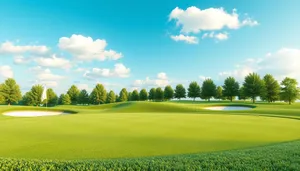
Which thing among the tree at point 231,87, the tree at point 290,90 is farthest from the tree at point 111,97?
the tree at point 290,90

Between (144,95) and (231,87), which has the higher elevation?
(231,87)

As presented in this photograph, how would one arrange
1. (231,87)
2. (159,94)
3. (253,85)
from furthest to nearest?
(159,94)
(231,87)
(253,85)

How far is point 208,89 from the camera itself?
55500mm

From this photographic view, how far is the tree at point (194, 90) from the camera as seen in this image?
59081mm

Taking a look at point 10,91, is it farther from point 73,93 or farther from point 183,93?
point 183,93

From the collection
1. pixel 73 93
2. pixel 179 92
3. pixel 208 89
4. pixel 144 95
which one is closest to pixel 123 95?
pixel 144 95

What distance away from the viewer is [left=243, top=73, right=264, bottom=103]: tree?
42.6 metres

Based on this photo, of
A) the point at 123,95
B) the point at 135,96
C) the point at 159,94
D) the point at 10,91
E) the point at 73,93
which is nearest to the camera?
the point at 10,91

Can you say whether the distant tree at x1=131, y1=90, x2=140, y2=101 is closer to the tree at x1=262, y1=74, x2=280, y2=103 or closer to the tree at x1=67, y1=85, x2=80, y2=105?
the tree at x1=67, y1=85, x2=80, y2=105

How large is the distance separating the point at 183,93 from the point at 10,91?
5287cm

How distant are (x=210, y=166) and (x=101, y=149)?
351 centimetres

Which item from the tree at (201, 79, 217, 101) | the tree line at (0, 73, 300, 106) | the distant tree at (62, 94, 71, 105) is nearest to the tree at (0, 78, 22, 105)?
the tree line at (0, 73, 300, 106)

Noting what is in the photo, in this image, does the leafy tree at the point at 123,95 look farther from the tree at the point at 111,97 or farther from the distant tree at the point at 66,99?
the distant tree at the point at 66,99

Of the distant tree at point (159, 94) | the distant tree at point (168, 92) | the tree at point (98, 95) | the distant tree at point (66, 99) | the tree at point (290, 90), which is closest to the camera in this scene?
the tree at point (290, 90)
